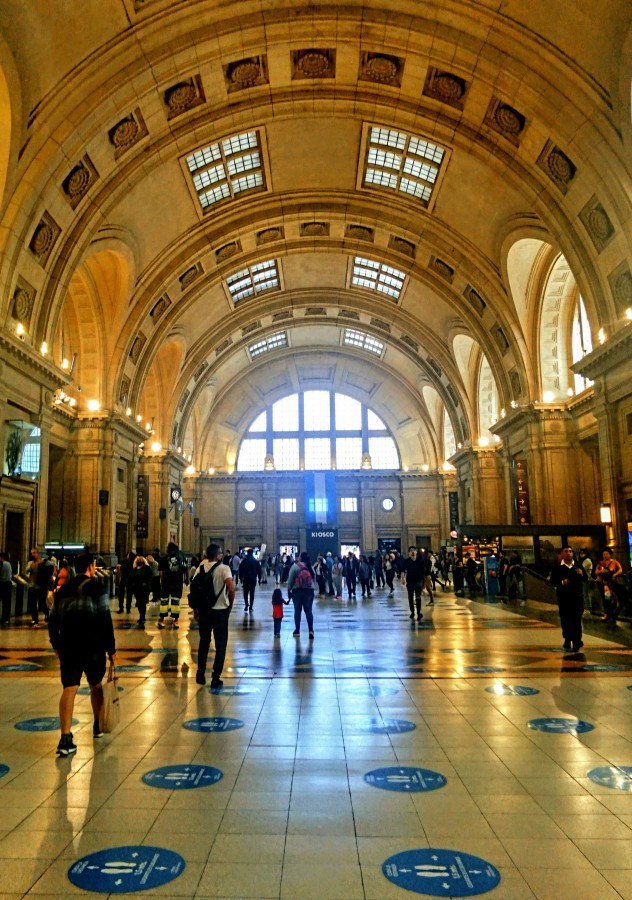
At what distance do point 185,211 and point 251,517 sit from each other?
1017 inches

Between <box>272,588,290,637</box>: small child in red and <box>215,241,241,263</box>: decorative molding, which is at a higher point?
<box>215,241,241,263</box>: decorative molding

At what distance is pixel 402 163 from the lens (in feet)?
75.3

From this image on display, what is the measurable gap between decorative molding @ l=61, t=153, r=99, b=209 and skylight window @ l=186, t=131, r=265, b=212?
3.79 meters

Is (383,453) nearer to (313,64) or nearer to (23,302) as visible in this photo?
(313,64)

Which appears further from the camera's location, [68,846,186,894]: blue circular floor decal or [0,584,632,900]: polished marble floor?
[0,584,632,900]: polished marble floor

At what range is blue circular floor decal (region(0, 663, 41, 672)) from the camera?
331 inches

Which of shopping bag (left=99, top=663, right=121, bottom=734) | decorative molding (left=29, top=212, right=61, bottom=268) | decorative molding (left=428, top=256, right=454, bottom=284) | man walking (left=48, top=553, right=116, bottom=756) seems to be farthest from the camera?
decorative molding (left=428, top=256, right=454, bottom=284)

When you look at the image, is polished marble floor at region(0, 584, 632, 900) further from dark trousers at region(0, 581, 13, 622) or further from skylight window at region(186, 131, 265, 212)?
skylight window at region(186, 131, 265, 212)

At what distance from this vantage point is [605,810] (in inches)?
150

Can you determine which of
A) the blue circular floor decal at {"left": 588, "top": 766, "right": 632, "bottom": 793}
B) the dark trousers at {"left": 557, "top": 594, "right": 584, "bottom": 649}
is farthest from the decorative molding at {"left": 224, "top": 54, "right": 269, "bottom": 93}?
the blue circular floor decal at {"left": 588, "top": 766, "right": 632, "bottom": 793}

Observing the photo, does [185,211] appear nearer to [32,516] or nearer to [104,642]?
[32,516]

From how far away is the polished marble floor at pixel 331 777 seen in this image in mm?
3133

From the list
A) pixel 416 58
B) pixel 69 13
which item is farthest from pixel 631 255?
pixel 69 13

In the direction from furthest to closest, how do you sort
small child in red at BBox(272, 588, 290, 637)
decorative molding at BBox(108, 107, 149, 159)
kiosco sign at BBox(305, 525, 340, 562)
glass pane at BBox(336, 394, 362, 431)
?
glass pane at BBox(336, 394, 362, 431)
kiosco sign at BBox(305, 525, 340, 562)
decorative molding at BBox(108, 107, 149, 159)
small child in red at BBox(272, 588, 290, 637)
